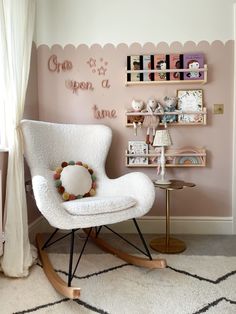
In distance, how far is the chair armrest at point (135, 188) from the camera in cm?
183

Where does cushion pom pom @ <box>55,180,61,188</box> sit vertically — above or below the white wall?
below

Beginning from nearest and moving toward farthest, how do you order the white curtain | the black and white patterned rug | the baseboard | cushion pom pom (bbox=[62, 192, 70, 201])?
the black and white patterned rug < the white curtain < cushion pom pom (bbox=[62, 192, 70, 201]) < the baseboard

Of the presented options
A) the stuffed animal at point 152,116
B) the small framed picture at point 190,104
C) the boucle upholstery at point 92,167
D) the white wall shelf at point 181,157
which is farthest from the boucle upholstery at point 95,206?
the small framed picture at point 190,104

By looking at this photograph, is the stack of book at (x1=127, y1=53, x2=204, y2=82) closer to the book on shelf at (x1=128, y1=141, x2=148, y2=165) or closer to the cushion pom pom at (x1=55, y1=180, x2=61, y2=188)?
the book on shelf at (x1=128, y1=141, x2=148, y2=165)

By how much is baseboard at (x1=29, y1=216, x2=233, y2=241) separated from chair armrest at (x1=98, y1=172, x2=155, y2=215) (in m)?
0.55

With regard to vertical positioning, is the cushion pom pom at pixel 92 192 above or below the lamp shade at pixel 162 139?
below

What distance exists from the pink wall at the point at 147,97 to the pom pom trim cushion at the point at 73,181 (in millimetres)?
425

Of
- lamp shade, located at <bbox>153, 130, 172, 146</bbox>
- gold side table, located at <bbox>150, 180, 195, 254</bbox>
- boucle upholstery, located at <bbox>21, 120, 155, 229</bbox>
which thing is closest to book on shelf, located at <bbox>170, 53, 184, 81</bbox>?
lamp shade, located at <bbox>153, 130, 172, 146</bbox>

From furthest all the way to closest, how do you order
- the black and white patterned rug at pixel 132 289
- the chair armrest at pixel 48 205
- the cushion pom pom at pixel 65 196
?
1. the cushion pom pom at pixel 65 196
2. the chair armrest at pixel 48 205
3. the black and white patterned rug at pixel 132 289

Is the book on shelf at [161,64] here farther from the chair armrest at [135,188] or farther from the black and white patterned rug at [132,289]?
the black and white patterned rug at [132,289]

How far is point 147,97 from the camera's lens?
2.46 metres

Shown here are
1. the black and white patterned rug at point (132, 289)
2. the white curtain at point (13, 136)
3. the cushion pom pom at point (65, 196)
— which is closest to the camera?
the black and white patterned rug at point (132, 289)

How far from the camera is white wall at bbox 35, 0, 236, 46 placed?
237cm

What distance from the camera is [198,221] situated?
2.52 meters
